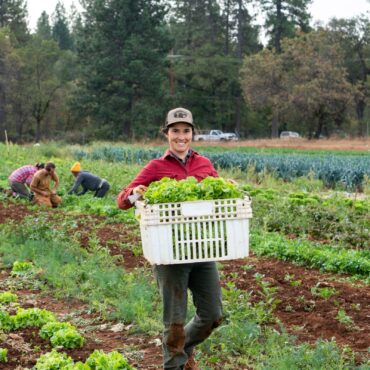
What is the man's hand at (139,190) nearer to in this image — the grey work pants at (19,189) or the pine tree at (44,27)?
the grey work pants at (19,189)

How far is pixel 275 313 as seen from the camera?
6312mm

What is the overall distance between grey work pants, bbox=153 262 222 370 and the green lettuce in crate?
0.48 m

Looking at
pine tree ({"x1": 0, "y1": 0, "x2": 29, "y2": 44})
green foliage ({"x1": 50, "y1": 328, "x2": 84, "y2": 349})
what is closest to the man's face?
green foliage ({"x1": 50, "y1": 328, "x2": 84, "y2": 349})

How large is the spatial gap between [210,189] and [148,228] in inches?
18.7

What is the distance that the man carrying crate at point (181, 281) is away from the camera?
14.2 feet

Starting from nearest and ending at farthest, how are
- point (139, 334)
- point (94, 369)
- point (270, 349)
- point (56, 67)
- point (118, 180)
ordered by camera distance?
point (94, 369), point (270, 349), point (139, 334), point (118, 180), point (56, 67)

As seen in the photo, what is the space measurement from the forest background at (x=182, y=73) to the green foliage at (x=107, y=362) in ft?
127

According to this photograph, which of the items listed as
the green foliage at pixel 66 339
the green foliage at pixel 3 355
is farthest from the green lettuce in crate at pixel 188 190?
the green foliage at pixel 3 355

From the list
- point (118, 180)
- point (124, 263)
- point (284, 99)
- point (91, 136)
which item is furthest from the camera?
point (91, 136)

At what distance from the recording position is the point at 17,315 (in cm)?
594

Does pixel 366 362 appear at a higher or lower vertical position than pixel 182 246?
lower

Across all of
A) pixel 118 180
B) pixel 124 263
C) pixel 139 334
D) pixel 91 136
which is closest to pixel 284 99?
pixel 91 136

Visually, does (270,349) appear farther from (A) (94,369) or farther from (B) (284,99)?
(B) (284,99)

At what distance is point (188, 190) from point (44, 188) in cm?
1036
